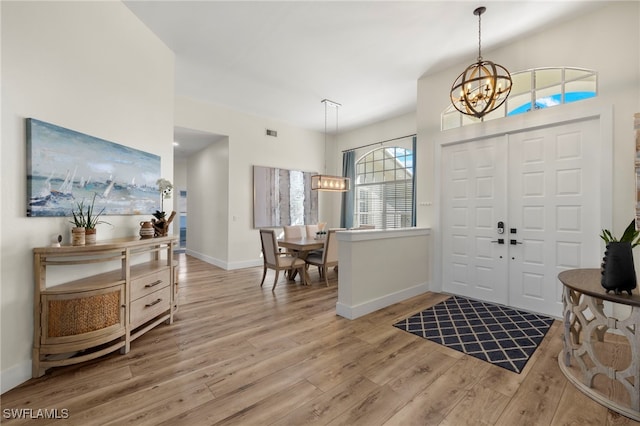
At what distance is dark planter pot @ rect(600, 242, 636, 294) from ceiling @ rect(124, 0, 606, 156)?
2.59m

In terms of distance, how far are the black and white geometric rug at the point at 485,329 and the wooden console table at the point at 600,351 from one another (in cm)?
34

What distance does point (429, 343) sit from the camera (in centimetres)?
256

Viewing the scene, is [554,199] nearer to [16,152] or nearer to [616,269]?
[616,269]

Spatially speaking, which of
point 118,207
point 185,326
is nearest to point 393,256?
point 185,326

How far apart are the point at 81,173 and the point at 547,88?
5.07 metres

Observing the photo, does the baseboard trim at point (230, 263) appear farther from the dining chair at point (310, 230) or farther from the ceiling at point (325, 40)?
the ceiling at point (325, 40)

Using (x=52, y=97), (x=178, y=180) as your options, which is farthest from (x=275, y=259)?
(x=178, y=180)

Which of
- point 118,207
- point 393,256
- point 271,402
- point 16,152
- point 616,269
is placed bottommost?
point 271,402

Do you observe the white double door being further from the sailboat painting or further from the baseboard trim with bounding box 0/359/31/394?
the baseboard trim with bounding box 0/359/31/394

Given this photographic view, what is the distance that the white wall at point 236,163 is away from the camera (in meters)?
5.47

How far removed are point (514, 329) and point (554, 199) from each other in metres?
1.60

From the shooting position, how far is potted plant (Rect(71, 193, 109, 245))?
7.16ft

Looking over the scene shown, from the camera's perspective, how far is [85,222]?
2.37 metres

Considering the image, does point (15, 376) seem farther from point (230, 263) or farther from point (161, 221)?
point (230, 263)
